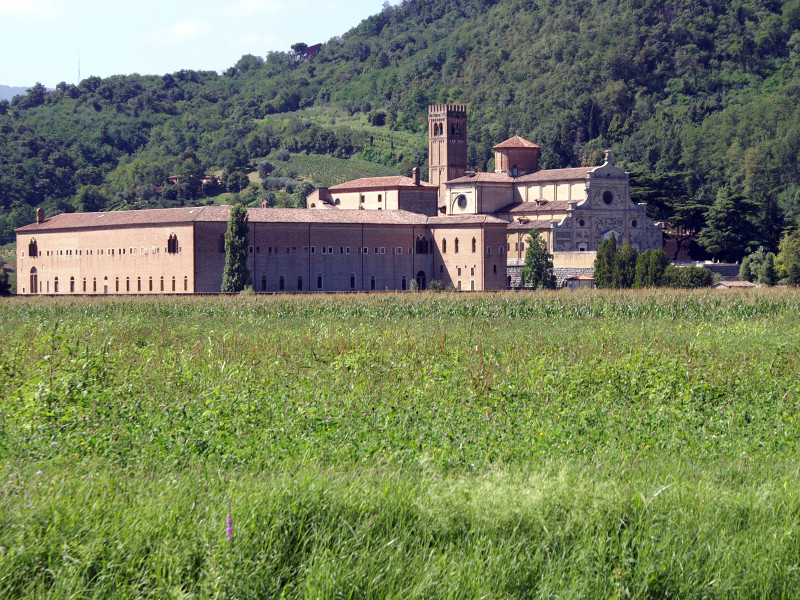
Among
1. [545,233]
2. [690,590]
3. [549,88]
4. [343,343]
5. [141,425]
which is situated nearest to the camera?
[690,590]

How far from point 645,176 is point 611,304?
40709mm

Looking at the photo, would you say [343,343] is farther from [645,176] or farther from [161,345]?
[645,176]

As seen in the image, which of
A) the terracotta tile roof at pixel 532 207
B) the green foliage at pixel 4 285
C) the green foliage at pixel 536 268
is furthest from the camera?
the terracotta tile roof at pixel 532 207

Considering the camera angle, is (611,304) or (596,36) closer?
(611,304)

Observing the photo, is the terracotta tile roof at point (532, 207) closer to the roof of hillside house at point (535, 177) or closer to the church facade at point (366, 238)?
the church facade at point (366, 238)

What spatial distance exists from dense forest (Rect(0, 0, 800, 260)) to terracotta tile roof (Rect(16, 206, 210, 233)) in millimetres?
22257

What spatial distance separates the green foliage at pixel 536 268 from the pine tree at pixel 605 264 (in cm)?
257

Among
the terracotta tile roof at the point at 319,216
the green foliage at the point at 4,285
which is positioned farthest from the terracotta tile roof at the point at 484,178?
the green foliage at the point at 4,285

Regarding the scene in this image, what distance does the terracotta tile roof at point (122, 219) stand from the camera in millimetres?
54719

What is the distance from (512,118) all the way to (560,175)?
44.0 metres

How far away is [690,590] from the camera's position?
7.86 metres

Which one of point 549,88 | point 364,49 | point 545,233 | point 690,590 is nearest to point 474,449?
point 690,590

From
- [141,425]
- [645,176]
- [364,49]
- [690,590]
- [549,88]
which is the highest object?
[364,49]

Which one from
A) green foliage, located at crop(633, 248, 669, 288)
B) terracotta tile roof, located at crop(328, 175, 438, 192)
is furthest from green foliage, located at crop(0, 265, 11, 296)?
green foliage, located at crop(633, 248, 669, 288)
